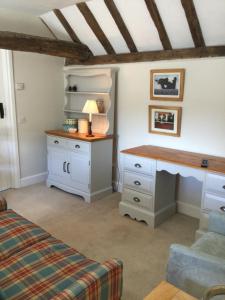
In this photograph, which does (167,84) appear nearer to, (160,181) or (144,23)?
(144,23)

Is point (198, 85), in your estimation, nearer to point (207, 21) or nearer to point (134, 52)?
point (207, 21)

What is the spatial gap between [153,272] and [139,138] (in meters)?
1.90

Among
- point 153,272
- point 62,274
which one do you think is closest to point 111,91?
point 153,272

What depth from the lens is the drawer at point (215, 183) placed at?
2.52 metres

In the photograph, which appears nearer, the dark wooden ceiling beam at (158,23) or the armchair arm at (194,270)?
the armchair arm at (194,270)

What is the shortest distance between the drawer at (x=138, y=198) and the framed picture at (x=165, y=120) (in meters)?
0.89

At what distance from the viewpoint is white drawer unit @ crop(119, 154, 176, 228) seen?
3074mm

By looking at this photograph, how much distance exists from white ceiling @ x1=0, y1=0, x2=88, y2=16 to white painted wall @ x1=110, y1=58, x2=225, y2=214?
43.9 inches

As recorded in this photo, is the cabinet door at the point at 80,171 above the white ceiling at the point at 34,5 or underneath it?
underneath

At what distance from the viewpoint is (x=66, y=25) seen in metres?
3.71

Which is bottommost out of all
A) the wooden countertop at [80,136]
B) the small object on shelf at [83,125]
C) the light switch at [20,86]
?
the wooden countertop at [80,136]

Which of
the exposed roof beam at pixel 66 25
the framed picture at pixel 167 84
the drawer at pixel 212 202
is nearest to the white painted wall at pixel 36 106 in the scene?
the exposed roof beam at pixel 66 25

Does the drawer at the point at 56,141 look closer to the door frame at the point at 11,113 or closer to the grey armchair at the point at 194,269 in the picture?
the door frame at the point at 11,113

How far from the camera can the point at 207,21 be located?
2.67 meters
